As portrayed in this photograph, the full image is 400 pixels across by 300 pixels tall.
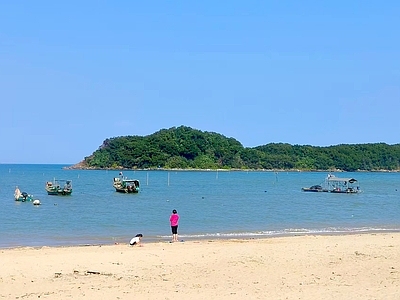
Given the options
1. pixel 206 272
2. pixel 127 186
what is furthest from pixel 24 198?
pixel 206 272

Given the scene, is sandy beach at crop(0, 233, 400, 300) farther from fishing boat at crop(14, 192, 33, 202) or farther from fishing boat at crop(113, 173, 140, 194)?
fishing boat at crop(113, 173, 140, 194)

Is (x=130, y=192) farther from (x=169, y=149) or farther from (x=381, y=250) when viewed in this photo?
(x=169, y=149)

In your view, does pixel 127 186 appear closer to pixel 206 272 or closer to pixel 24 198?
pixel 24 198

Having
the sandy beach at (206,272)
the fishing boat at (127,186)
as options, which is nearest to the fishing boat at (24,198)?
the fishing boat at (127,186)

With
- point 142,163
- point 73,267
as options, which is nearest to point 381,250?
point 73,267

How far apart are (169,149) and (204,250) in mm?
177527

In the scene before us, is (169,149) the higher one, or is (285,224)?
(169,149)

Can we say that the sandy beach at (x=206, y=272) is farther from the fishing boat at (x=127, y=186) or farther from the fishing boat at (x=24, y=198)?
the fishing boat at (x=127, y=186)

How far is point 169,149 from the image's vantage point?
197m

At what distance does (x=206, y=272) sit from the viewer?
50.8 feet

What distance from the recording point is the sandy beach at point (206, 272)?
1281 centimetres

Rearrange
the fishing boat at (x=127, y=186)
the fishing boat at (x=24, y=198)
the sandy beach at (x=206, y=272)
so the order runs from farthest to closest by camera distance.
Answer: the fishing boat at (x=127, y=186) < the fishing boat at (x=24, y=198) < the sandy beach at (x=206, y=272)

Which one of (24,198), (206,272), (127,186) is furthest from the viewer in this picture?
(127,186)

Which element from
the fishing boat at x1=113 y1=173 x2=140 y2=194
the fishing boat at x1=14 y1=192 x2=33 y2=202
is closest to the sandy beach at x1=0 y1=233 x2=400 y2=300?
the fishing boat at x1=14 y1=192 x2=33 y2=202
